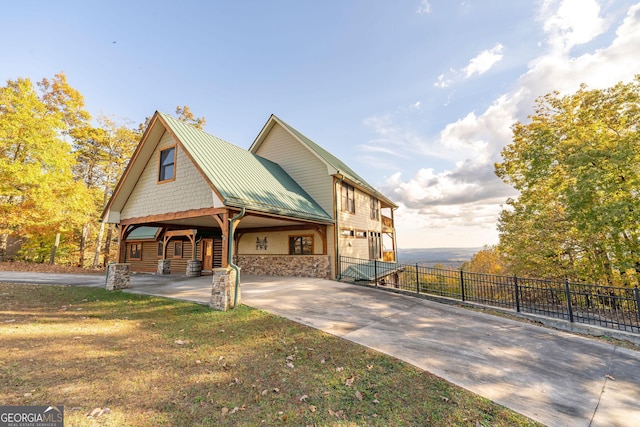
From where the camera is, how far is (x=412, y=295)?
11.9 m

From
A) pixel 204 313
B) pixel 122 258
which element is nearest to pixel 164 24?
pixel 122 258

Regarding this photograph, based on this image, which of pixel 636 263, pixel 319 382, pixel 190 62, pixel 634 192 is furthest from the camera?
pixel 190 62

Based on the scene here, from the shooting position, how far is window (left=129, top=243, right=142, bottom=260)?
941 inches

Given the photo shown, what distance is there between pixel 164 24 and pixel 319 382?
16.9 meters

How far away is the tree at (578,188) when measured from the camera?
11281 millimetres

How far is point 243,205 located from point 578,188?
46.9 feet

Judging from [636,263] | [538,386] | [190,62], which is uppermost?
[190,62]

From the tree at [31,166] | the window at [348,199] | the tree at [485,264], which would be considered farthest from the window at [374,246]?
the tree at [485,264]

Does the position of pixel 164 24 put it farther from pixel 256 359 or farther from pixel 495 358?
pixel 495 358

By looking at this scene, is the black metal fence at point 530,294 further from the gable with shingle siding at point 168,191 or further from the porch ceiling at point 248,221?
the gable with shingle siding at point 168,191

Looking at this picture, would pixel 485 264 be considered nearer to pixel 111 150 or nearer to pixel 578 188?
pixel 578 188

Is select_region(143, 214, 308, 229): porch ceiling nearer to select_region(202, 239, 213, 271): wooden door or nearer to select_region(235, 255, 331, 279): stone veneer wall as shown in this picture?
select_region(235, 255, 331, 279): stone veneer wall

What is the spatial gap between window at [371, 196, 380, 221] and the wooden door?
1291 cm

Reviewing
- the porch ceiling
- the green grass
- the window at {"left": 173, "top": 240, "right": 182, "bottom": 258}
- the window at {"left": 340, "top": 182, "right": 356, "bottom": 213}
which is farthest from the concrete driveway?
the window at {"left": 173, "top": 240, "right": 182, "bottom": 258}
